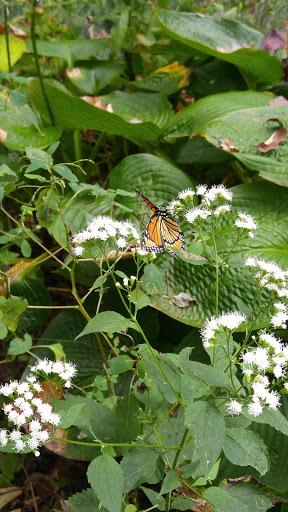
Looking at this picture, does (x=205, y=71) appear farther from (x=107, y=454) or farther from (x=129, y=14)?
(x=107, y=454)

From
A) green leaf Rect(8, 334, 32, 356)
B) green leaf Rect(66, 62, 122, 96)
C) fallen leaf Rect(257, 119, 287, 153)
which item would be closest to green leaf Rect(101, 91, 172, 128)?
green leaf Rect(66, 62, 122, 96)

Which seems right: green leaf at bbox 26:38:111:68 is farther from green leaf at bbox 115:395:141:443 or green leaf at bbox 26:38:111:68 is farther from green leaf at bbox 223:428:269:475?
green leaf at bbox 223:428:269:475

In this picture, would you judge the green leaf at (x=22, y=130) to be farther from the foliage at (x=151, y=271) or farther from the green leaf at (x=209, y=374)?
the green leaf at (x=209, y=374)

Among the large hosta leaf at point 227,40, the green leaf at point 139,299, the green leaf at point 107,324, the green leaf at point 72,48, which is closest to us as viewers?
the green leaf at point 107,324

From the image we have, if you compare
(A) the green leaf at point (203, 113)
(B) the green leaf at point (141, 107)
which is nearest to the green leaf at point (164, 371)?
(A) the green leaf at point (203, 113)

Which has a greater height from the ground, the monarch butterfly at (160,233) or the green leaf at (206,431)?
the monarch butterfly at (160,233)

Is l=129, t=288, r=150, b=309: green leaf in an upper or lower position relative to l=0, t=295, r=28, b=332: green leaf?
upper

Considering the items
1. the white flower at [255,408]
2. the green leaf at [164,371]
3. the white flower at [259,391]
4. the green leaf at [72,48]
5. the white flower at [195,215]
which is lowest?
the green leaf at [164,371]
